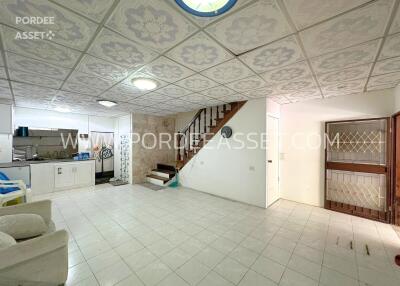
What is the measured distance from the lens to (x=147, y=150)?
20.9ft

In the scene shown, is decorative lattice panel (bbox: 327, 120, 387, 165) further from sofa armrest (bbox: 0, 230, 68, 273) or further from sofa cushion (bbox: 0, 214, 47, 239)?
sofa cushion (bbox: 0, 214, 47, 239)

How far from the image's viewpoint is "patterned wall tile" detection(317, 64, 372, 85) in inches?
90.9

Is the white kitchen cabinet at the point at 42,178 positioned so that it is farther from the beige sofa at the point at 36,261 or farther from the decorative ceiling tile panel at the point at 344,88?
the decorative ceiling tile panel at the point at 344,88

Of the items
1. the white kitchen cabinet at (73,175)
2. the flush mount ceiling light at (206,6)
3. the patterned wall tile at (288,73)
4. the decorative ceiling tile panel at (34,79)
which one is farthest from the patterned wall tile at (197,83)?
the white kitchen cabinet at (73,175)

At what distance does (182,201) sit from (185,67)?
328 centimetres

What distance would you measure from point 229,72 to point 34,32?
86.3 inches

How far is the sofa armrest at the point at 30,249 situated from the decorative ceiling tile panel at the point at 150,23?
1.98 meters

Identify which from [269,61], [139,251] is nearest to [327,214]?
[269,61]

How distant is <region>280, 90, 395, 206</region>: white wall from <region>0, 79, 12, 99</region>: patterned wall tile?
590 centimetres

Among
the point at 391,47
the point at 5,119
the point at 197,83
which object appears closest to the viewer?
the point at 391,47

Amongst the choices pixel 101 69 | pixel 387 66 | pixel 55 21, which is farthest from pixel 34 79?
pixel 387 66

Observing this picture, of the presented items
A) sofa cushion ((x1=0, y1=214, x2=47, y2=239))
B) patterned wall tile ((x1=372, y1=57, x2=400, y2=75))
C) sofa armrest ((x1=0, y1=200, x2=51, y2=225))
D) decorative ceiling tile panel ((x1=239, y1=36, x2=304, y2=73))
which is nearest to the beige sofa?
sofa cushion ((x1=0, y1=214, x2=47, y2=239))

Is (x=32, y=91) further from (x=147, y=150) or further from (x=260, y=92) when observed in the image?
(x=260, y=92)

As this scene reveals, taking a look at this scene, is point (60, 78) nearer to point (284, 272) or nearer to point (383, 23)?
point (383, 23)
